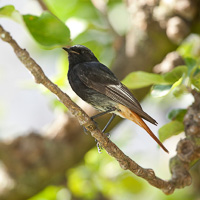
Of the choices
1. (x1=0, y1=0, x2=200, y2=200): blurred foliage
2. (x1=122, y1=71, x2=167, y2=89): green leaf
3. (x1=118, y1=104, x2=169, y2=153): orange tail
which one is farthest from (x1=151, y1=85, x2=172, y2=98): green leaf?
(x1=0, y1=0, x2=200, y2=200): blurred foliage

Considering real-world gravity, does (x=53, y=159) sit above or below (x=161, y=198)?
above

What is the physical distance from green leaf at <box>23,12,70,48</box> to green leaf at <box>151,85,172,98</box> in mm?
652

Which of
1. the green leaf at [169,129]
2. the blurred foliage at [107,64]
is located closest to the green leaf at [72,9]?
the blurred foliage at [107,64]

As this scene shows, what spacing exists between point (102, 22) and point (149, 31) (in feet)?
2.38

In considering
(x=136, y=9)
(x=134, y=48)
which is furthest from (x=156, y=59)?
(x=136, y=9)

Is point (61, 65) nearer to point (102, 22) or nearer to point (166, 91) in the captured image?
point (102, 22)

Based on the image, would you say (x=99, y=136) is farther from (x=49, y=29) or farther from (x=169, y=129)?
(x=49, y=29)

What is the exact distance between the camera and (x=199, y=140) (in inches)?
96.3

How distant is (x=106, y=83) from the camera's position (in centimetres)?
282

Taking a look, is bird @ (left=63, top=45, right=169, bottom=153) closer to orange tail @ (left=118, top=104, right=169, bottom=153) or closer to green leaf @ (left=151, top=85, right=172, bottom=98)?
orange tail @ (left=118, top=104, right=169, bottom=153)

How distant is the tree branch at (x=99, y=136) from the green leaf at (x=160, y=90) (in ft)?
1.34

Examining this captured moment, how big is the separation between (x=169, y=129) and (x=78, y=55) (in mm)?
1093

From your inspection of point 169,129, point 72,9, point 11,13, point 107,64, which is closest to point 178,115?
point 169,129

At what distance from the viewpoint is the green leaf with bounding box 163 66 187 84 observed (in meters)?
2.49
